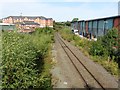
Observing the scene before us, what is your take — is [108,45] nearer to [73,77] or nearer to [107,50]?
[107,50]

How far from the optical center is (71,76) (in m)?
12.6

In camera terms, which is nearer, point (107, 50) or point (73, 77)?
point (73, 77)

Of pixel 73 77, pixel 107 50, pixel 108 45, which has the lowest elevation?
pixel 73 77

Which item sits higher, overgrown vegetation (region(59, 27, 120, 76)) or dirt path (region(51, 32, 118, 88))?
overgrown vegetation (region(59, 27, 120, 76))

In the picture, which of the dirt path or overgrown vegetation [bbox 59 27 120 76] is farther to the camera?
overgrown vegetation [bbox 59 27 120 76]

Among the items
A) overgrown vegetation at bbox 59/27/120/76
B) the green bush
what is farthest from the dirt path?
the green bush

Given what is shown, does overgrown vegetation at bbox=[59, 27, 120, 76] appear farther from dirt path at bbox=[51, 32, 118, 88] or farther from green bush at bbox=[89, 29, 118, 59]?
dirt path at bbox=[51, 32, 118, 88]

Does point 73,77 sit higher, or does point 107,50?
point 107,50

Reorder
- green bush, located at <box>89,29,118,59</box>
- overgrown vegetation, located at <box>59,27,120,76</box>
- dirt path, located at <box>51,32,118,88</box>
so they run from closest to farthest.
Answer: dirt path, located at <box>51,32,118,88</box>, overgrown vegetation, located at <box>59,27,120,76</box>, green bush, located at <box>89,29,118,59</box>

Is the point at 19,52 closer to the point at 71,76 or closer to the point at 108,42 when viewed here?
the point at 71,76

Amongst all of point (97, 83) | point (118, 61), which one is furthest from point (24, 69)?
point (118, 61)

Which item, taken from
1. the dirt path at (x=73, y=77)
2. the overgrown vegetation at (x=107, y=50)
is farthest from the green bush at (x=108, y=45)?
the dirt path at (x=73, y=77)

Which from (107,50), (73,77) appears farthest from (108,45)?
(73,77)

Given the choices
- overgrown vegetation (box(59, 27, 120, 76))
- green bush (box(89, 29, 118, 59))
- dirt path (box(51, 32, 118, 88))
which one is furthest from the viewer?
green bush (box(89, 29, 118, 59))
